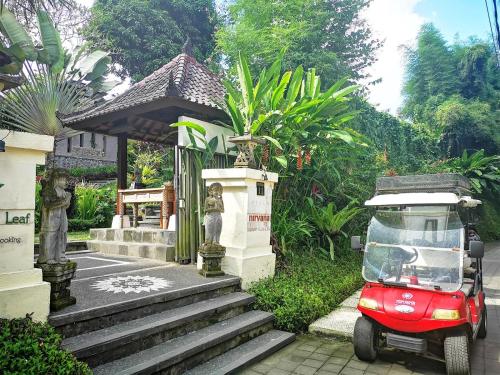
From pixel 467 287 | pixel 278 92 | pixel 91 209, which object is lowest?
pixel 467 287

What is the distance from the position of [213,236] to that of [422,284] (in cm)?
277

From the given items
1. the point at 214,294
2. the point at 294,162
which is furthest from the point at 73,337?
the point at 294,162

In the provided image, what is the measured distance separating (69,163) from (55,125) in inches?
373

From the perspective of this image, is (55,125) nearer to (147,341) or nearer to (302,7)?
(302,7)

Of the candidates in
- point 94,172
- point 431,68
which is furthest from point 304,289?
point 431,68

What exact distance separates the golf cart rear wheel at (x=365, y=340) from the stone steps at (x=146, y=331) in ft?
5.06

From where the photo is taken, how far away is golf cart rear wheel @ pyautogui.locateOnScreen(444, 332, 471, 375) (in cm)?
331

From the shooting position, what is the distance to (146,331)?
3436mm

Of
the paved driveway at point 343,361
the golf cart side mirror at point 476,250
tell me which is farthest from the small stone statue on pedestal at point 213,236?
the golf cart side mirror at point 476,250

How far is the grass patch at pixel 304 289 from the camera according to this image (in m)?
4.78

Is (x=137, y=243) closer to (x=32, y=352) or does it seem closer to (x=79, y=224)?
(x=32, y=352)

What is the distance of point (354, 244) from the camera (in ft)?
14.5

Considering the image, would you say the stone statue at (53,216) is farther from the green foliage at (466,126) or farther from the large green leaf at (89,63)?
the green foliage at (466,126)

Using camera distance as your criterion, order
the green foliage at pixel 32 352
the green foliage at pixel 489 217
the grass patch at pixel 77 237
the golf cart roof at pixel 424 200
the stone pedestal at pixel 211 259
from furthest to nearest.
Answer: the green foliage at pixel 489 217, the grass patch at pixel 77 237, the stone pedestal at pixel 211 259, the golf cart roof at pixel 424 200, the green foliage at pixel 32 352
